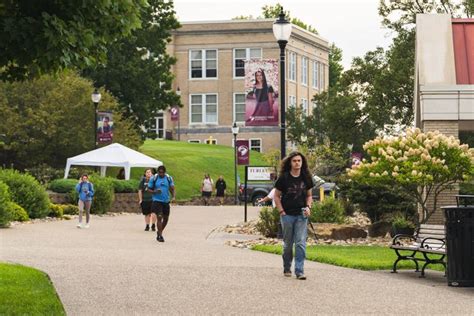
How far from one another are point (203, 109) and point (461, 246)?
255ft

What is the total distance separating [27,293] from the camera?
45.0 ft

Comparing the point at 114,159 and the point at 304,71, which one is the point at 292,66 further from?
the point at 114,159

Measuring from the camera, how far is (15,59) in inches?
527

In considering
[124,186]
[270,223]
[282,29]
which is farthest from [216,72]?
[282,29]

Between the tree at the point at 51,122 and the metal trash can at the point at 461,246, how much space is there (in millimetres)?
40105

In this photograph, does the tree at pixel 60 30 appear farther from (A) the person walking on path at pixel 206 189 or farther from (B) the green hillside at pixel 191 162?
(B) the green hillside at pixel 191 162

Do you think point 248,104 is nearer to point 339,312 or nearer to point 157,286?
point 157,286

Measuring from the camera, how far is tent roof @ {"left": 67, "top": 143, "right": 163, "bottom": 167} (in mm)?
46469

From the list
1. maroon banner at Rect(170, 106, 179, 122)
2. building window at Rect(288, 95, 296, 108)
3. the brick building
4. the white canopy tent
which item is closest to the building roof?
the white canopy tent

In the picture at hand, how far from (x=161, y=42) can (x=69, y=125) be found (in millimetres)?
11011

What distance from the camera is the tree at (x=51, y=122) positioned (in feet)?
181

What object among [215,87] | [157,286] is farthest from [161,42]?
[157,286]

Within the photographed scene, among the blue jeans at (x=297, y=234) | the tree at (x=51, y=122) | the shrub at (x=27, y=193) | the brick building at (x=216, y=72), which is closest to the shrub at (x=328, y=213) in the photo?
the shrub at (x=27, y=193)

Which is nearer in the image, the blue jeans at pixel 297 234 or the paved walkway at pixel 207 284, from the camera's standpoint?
the paved walkway at pixel 207 284
